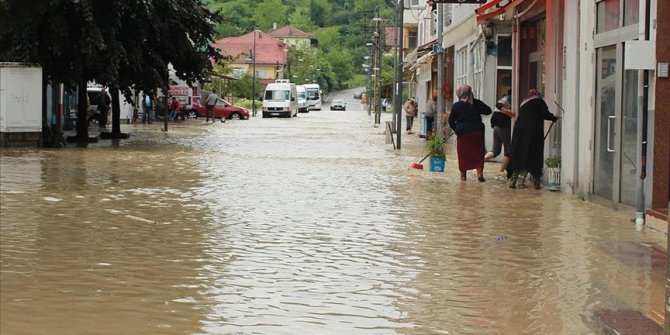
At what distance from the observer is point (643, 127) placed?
12484 mm

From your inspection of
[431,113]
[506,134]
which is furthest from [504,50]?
[431,113]

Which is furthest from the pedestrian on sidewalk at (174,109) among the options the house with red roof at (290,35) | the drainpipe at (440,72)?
the house with red roof at (290,35)

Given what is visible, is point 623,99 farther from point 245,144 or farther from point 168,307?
point 245,144

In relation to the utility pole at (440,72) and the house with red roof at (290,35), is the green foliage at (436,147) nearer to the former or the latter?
the utility pole at (440,72)

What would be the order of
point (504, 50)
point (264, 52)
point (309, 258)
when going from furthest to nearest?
point (264, 52), point (504, 50), point (309, 258)

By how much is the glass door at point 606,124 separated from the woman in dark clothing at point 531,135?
2157 millimetres

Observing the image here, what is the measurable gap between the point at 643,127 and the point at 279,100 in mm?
65337

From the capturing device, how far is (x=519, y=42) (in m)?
21.6

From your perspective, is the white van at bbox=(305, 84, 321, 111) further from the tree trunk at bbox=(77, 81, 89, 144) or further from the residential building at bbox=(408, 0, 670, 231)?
the residential building at bbox=(408, 0, 670, 231)

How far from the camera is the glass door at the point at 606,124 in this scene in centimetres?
1427

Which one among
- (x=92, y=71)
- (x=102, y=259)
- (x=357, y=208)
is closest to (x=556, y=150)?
(x=357, y=208)

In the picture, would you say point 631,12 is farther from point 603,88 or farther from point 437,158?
point 437,158

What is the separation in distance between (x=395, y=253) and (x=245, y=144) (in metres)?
23.3

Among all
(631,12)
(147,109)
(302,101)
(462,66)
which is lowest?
(147,109)
